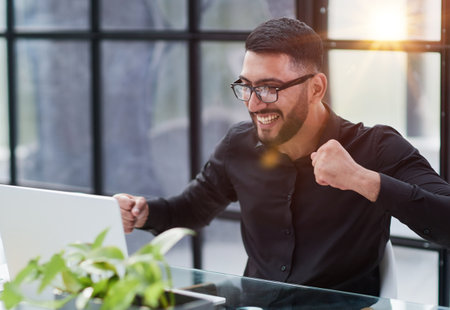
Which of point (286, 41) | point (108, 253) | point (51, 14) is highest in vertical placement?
point (51, 14)

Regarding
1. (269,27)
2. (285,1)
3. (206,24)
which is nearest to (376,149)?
(269,27)

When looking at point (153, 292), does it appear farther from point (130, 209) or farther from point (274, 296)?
point (130, 209)

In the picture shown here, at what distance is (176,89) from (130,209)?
5.38 feet

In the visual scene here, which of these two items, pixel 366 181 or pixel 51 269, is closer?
pixel 51 269

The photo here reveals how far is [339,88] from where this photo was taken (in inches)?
129

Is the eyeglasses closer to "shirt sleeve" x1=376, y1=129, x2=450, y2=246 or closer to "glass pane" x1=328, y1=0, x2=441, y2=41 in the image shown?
"shirt sleeve" x1=376, y1=129, x2=450, y2=246

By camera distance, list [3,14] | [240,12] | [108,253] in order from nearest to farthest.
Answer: [108,253]
[240,12]
[3,14]

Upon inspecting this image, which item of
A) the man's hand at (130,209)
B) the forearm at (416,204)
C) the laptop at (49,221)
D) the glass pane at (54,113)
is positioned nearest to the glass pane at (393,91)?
the forearm at (416,204)

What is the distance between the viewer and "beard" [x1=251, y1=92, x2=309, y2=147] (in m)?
2.39

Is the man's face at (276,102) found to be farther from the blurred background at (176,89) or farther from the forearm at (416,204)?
the blurred background at (176,89)

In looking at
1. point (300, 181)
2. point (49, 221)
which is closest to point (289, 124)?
point (300, 181)

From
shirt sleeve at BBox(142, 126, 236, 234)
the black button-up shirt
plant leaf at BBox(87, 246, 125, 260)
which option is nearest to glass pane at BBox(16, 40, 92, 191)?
shirt sleeve at BBox(142, 126, 236, 234)

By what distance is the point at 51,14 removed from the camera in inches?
172

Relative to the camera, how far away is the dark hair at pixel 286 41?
2348 mm
